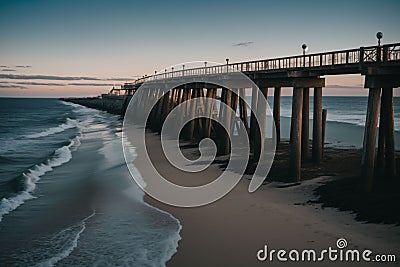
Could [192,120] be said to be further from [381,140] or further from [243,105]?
[381,140]

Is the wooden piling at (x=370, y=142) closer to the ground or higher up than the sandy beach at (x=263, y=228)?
higher up

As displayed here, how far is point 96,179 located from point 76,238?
775 centimetres

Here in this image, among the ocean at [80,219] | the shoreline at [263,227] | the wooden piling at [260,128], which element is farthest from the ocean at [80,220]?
the wooden piling at [260,128]

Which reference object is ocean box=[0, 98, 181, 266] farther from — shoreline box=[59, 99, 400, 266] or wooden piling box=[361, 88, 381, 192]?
wooden piling box=[361, 88, 381, 192]

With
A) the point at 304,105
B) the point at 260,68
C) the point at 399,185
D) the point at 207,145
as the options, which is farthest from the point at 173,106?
the point at 399,185

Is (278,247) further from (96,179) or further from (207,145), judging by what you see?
(207,145)

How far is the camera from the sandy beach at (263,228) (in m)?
9.73

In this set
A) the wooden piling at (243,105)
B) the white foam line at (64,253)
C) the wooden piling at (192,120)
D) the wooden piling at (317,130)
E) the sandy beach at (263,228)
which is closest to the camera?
the sandy beach at (263,228)
